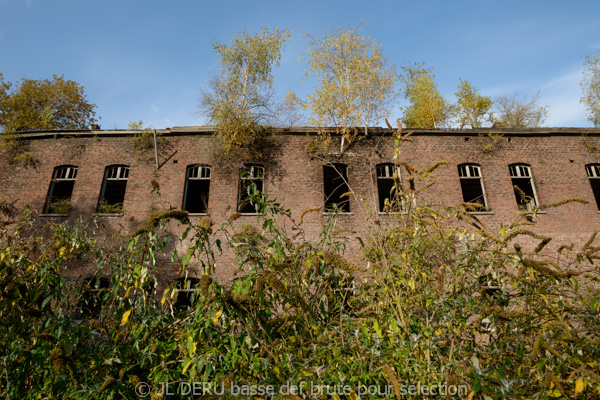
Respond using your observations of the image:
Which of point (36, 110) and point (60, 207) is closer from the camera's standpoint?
point (60, 207)

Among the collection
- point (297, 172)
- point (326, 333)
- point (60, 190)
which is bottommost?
point (326, 333)

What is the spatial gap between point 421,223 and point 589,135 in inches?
597

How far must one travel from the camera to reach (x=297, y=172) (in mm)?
12922

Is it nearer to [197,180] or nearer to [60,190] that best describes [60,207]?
[60,190]

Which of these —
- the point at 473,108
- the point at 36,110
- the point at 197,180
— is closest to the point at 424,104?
the point at 473,108

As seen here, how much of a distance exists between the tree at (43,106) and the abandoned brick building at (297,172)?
160 inches

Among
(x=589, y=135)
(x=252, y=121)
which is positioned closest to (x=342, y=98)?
(x=252, y=121)

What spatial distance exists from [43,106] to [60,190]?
31.0ft

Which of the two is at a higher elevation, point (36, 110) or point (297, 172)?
point (36, 110)

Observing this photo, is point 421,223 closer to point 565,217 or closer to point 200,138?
point 200,138

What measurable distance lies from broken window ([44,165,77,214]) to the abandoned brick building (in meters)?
0.04

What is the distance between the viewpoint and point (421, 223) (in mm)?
3010

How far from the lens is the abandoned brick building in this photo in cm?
1248

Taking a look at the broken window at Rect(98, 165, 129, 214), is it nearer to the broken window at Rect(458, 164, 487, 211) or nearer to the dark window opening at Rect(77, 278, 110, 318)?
the dark window opening at Rect(77, 278, 110, 318)
